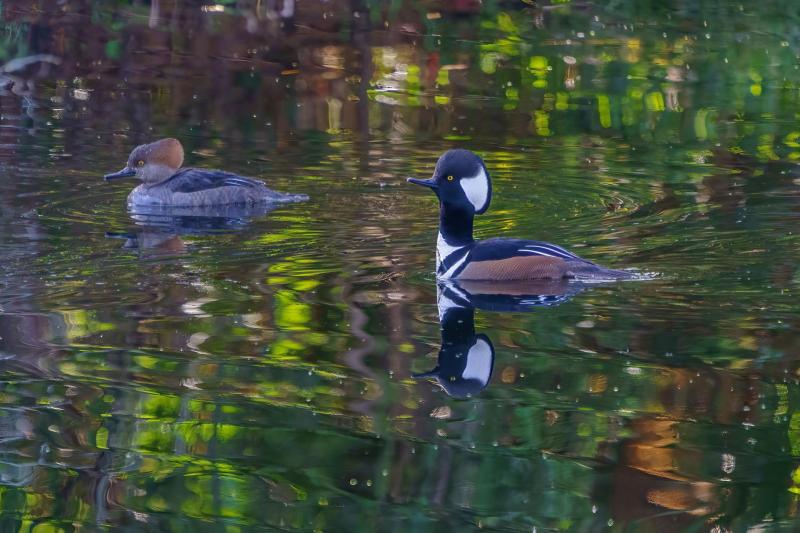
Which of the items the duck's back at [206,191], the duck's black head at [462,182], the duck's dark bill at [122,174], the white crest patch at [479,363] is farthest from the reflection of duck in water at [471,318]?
the duck's dark bill at [122,174]

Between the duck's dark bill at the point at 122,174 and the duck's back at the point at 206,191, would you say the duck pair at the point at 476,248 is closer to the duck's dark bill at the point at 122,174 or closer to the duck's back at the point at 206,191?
the duck's back at the point at 206,191

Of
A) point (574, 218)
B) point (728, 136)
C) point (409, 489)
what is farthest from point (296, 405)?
point (728, 136)

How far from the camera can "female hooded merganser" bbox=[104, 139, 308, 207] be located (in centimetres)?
1412

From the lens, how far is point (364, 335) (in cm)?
950

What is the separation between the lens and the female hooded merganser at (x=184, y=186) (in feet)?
46.3

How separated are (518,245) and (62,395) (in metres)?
3.61

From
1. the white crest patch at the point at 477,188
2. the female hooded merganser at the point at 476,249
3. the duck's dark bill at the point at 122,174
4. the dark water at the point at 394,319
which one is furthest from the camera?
the duck's dark bill at the point at 122,174

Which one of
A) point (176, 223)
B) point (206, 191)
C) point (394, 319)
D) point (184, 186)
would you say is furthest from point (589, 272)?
point (184, 186)

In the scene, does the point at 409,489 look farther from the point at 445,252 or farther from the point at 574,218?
the point at 574,218

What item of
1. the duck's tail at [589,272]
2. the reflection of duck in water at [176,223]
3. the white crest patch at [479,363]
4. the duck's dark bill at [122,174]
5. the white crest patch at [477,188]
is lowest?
the white crest patch at [479,363]

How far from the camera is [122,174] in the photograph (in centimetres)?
1458

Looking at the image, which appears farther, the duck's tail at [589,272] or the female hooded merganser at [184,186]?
the female hooded merganser at [184,186]

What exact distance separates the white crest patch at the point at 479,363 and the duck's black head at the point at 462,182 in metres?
1.98

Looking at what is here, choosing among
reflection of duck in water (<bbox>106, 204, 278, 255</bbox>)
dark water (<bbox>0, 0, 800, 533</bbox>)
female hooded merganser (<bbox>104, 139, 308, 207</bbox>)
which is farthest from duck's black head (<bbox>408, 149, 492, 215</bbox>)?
female hooded merganser (<bbox>104, 139, 308, 207</bbox>)
